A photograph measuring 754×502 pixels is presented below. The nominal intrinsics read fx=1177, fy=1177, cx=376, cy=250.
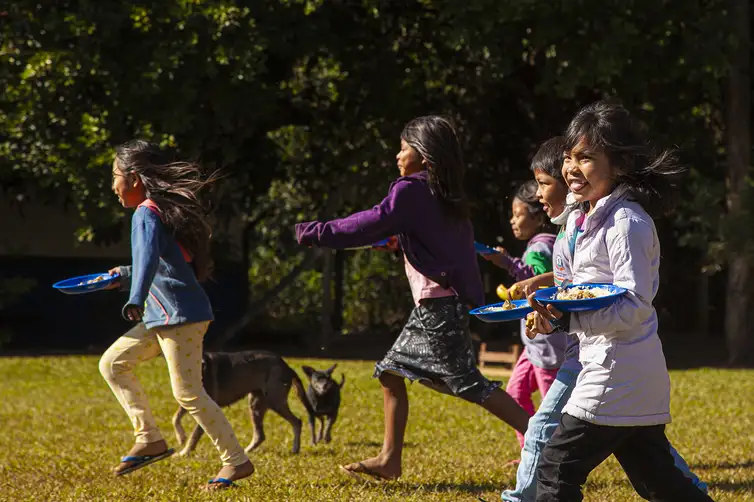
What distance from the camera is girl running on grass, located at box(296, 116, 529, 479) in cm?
615

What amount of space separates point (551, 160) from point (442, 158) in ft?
3.08

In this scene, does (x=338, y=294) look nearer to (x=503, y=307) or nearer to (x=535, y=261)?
(x=535, y=261)

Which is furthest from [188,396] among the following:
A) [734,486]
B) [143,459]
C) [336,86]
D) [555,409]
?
[336,86]

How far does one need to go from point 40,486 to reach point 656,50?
11.7m

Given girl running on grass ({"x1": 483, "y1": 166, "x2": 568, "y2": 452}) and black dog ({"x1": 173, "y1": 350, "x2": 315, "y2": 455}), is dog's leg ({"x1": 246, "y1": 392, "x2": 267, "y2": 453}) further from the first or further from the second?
girl running on grass ({"x1": 483, "y1": 166, "x2": 568, "y2": 452})

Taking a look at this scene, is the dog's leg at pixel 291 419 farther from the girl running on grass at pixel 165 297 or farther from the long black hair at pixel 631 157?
the long black hair at pixel 631 157

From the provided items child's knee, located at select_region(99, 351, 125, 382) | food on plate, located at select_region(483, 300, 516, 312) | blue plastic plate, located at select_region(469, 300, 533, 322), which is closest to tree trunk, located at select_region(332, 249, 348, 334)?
child's knee, located at select_region(99, 351, 125, 382)

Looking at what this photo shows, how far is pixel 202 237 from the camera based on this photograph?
668cm

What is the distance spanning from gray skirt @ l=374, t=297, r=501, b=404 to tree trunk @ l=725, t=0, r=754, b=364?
11799mm

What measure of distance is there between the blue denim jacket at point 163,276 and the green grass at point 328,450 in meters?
0.95

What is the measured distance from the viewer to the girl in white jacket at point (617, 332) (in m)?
3.99

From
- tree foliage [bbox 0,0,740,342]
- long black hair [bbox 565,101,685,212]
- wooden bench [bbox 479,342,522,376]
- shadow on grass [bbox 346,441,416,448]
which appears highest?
tree foliage [bbox 0,0,740,342]

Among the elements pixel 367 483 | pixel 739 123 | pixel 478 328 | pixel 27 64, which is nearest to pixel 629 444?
pixel 367 483

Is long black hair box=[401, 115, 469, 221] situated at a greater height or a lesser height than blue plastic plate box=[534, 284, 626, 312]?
greater
